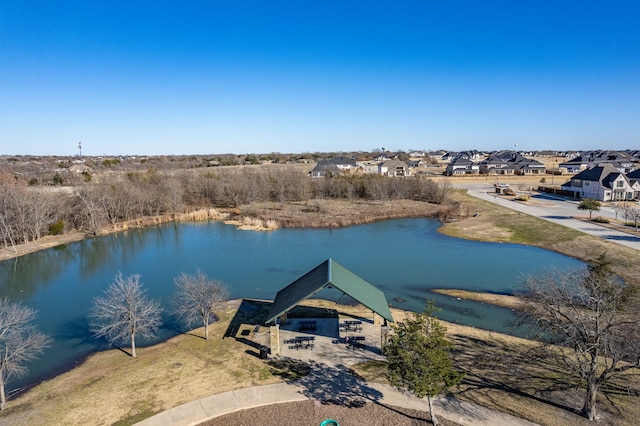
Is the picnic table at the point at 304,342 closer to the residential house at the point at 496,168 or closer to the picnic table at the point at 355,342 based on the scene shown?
the picnic table at the point at 355,342

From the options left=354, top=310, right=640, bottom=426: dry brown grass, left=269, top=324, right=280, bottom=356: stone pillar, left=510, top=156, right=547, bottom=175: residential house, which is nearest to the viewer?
Result: left=354, top=310, right=640, bottom=426: dry brown grass

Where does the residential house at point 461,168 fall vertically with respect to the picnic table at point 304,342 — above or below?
above

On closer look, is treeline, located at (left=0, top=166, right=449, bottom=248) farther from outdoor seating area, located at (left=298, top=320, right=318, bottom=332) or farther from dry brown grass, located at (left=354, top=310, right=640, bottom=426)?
dry brown grass, located at (left=354, top=310, right=640, bottom=426)

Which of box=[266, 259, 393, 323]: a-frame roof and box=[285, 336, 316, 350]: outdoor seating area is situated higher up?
box=[266, 259, 393, 323]: a-frame roof

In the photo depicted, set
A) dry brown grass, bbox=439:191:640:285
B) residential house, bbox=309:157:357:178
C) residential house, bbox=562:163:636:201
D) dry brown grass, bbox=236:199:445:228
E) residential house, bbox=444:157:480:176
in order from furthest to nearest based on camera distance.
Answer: residential house, bbox=444:157:480:176 → residential house, bbox=309:157:357:178 → residential house, bbox=562:163:636:201 → dry brown grass, bbox=236:199:445:228 → dry brown grass, bbox=439:191:640:285

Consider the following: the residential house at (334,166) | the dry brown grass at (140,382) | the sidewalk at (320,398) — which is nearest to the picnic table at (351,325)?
the sidewalk at (320,398)

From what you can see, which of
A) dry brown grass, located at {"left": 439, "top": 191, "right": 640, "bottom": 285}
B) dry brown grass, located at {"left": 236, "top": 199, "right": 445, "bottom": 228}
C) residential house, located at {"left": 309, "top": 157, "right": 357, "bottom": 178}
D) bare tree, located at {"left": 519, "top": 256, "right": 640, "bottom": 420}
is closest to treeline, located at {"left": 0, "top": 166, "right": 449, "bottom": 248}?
dry brown grass, located at {"left": 236, "top": 199, "right": 445, "bottom": 228}

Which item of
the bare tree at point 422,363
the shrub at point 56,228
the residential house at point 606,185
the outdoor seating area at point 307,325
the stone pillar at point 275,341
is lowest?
the outdoor seating area at point 307,325

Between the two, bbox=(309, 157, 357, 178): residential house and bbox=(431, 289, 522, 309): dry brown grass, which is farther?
bbox=(309, 157, 357, 178): residential house
